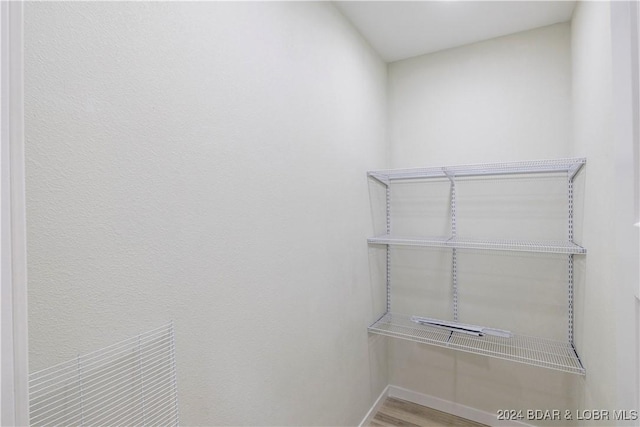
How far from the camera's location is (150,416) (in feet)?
2.63

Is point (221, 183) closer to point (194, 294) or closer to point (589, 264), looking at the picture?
point (194, 294)

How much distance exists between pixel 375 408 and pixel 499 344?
3.17ft

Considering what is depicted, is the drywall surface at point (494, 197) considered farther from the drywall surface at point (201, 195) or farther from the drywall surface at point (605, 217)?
the drywall surface at point (201, 195)

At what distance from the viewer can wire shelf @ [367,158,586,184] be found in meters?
1.65

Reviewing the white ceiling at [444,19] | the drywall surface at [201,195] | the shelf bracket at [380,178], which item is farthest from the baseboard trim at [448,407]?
the white ceiling at [444,19]

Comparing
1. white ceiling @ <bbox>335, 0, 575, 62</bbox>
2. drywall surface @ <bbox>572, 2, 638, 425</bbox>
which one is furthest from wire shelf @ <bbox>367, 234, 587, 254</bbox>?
white ceiling @ <bbox>335, 0, 575, 62</bbox>

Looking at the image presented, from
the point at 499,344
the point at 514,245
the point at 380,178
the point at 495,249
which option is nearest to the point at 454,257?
the point at 495,249

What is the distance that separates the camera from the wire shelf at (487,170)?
1646mm

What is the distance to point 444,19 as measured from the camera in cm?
185

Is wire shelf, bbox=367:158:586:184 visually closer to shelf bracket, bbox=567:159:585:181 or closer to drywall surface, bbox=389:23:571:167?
shelf bracket, bbox=567:159:585:181

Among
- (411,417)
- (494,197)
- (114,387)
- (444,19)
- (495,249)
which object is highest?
(444,19)

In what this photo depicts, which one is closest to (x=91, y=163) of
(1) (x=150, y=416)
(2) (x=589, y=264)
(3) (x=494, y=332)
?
(1) (x=150, y=416)

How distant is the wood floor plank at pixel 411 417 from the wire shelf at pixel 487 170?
66.3 inches

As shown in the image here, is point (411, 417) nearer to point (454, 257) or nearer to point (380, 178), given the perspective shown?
point (454, 257)
